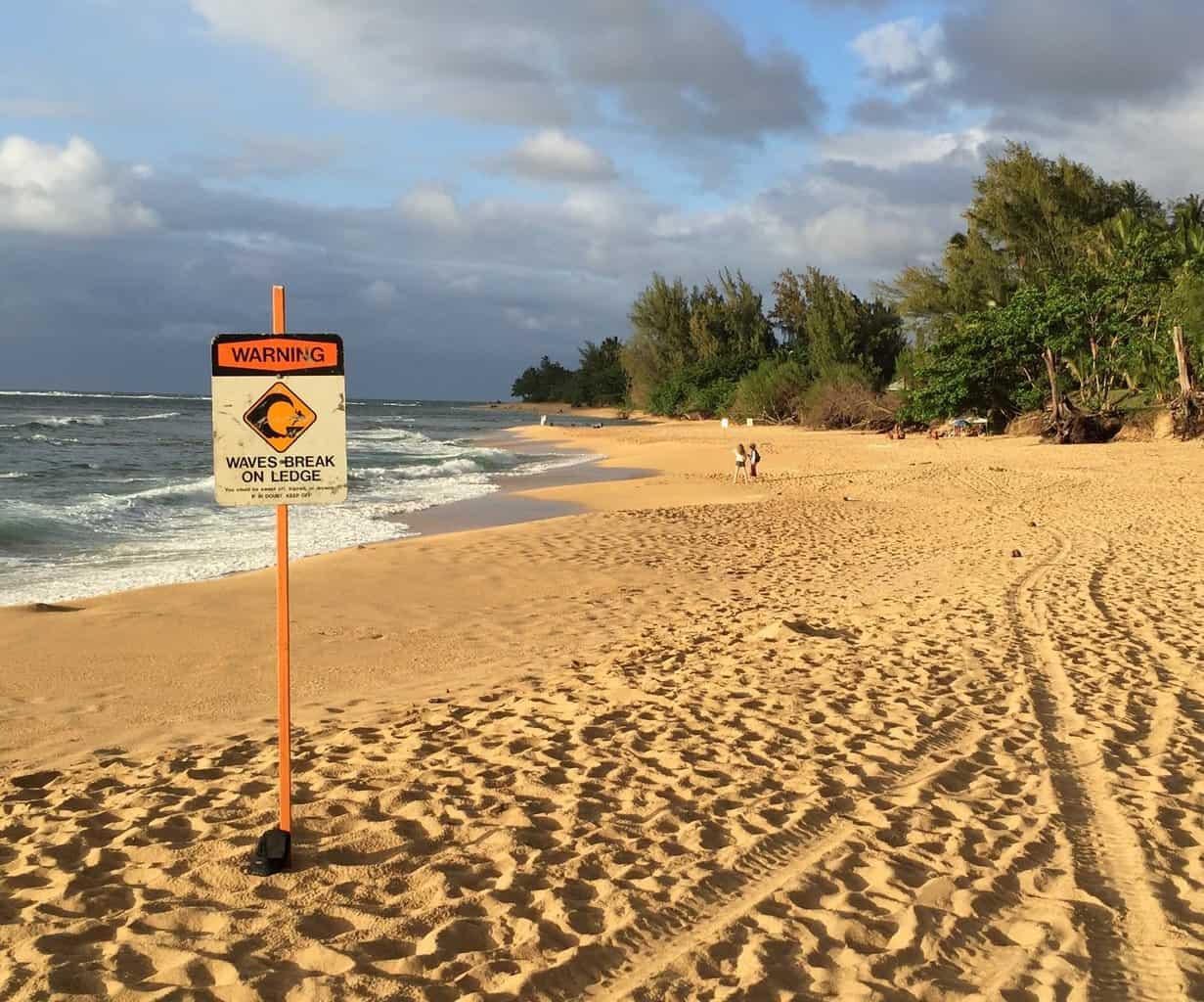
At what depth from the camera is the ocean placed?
13.1m

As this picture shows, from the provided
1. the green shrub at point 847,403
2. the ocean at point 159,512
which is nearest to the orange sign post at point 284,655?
the ocean at point 159,512

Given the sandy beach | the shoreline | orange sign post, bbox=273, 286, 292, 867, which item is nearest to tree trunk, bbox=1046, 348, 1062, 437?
the shoreline

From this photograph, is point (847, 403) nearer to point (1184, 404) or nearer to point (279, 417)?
point (1184, 404)

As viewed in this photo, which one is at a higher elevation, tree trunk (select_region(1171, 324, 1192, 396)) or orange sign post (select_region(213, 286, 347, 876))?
tree trunk (select_region(1171, 324, 1192, 396))

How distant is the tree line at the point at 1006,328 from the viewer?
3306 centimetres

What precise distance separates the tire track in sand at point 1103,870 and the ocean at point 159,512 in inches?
405

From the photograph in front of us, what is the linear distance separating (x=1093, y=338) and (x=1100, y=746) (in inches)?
1321

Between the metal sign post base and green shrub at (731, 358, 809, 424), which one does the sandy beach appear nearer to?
the metal sign post base

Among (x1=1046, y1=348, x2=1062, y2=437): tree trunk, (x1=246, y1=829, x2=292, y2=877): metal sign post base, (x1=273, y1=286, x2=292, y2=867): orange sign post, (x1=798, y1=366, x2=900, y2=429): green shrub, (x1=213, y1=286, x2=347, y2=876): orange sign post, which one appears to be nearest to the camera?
(x1=213, y1=286, x2=347, y2=876): orange sign post

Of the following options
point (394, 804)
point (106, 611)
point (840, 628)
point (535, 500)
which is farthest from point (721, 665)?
point (535, 500)

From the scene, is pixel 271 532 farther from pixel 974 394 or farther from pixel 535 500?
pixel 974 394

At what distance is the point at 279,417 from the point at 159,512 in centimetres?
1830

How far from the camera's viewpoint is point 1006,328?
36.1 metres

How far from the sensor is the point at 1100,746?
5512 millimetres
